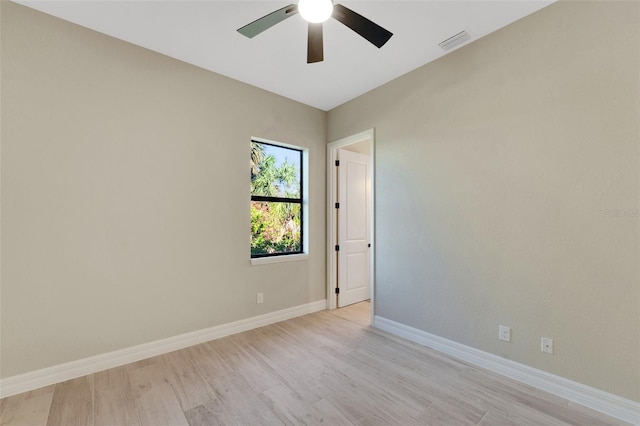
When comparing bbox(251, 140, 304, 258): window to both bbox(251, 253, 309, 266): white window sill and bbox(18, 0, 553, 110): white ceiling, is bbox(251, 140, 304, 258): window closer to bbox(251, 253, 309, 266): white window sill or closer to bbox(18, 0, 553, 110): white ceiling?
bbox(251, 253, 309, 266): white window sill

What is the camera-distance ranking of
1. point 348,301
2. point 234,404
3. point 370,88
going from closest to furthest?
point 234,404
point 370,88
point 348,301

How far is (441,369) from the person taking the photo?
233 cm

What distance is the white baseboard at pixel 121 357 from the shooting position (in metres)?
2.03

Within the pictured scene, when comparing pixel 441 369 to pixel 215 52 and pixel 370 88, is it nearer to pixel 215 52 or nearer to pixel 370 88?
pixel 370 88

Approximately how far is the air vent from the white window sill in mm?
2761

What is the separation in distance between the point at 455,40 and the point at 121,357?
13.3 ft

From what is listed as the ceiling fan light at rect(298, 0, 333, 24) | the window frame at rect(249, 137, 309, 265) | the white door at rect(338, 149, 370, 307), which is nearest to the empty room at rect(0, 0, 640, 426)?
the ceiling fan light at rect(298, 0, 333, 24)

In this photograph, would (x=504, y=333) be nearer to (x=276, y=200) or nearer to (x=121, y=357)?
(x=276, y=200)

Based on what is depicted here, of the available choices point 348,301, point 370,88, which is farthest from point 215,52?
point 348,301

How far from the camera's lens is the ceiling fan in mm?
1630

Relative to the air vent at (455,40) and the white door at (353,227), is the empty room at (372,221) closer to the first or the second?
the air vent at (455,40)

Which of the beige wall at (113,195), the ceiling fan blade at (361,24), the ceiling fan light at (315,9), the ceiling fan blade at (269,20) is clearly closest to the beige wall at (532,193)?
the ceiling fan blade at (361,24)

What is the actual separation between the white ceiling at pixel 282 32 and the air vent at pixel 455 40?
0.05 m

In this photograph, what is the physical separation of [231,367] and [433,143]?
2.82 m
